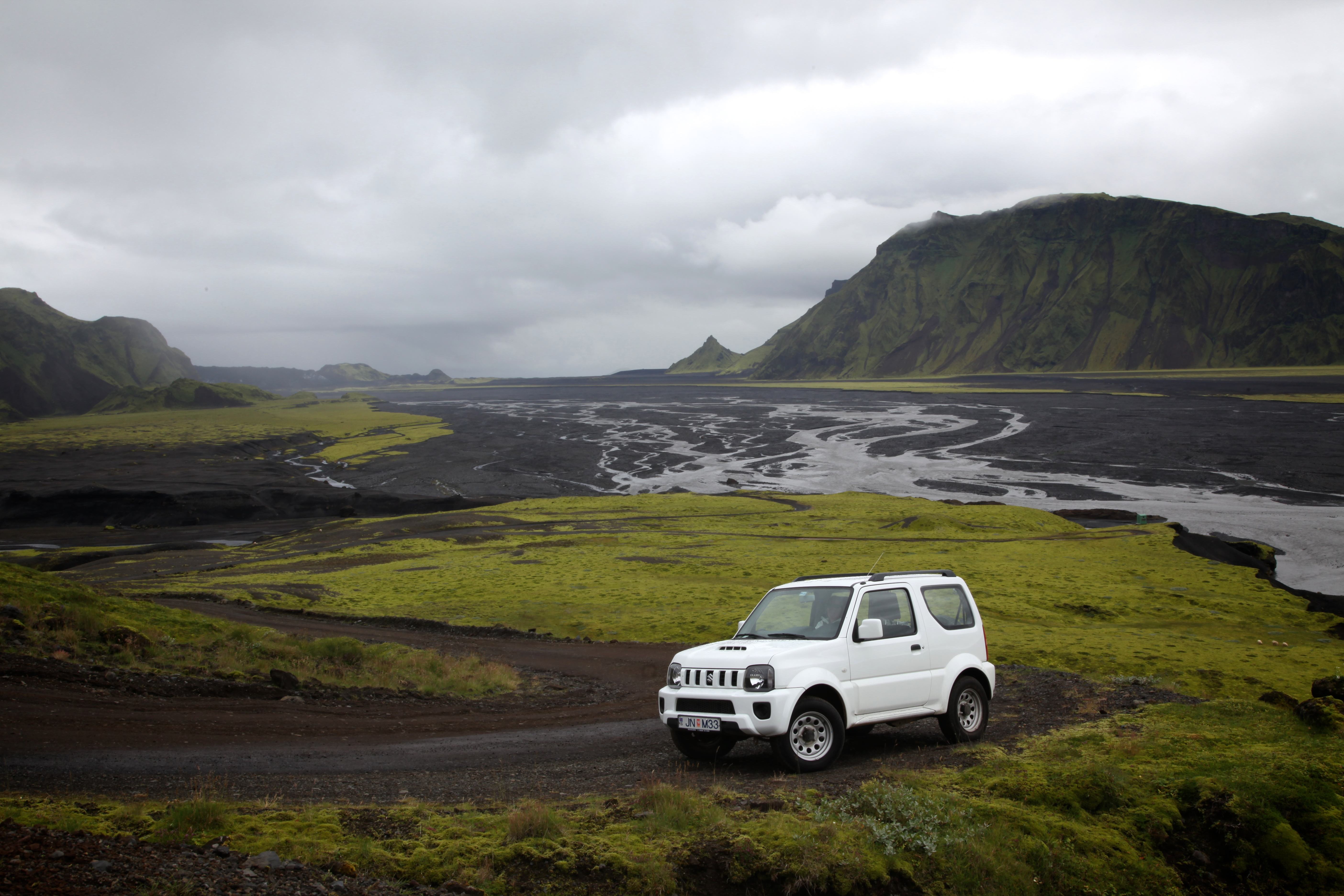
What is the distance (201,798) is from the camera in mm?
→ 7348

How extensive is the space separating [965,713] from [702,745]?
3672 millimetres

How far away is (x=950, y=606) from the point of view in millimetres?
10906

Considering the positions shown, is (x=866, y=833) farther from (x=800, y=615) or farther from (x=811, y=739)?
(x=800, y=615)

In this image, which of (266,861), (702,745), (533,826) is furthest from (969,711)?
(266,861)

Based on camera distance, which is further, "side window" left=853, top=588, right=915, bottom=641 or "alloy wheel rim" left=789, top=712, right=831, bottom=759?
"side window" left=853, top=588, right=915, bottom=641

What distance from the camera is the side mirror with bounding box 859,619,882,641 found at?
30.5 feet

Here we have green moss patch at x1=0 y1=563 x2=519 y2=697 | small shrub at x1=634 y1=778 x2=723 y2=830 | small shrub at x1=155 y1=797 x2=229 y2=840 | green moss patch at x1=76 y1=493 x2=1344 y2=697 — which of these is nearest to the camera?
small shrub at x1=155 y1=797 x2=229 y2=840

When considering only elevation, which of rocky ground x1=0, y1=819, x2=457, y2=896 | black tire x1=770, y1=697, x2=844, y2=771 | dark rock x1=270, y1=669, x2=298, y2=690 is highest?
rocky ground x1=0, y1=819, x2=457, y2=896

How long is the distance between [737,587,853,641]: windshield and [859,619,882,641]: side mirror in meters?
0.33

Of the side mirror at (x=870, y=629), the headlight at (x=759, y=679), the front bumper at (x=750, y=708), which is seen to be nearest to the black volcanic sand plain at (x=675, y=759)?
the front bumper at (x=750, y=708)

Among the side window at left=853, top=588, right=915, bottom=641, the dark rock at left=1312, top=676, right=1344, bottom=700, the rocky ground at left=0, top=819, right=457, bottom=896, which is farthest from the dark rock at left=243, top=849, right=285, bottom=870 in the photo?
the dark rock at left=1312, top=676, right=1344, bottom=700

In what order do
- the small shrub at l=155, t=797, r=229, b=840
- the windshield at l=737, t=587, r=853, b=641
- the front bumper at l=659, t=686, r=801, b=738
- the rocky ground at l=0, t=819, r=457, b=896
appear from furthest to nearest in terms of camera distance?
the windshield at l=737, t=587, r=853, b=641, the front bumper at l=659, t=686, r=801, b=738, the small shrub at l=155, t=797, r=229, b=840, the rocky ground at l=0, t=819, r=457, b=896

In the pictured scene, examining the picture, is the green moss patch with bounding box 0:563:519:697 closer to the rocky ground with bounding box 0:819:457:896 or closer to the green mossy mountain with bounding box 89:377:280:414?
the rocky ground with bounding box 0:819:457:896

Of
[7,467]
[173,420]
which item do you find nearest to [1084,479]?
[7,467]
